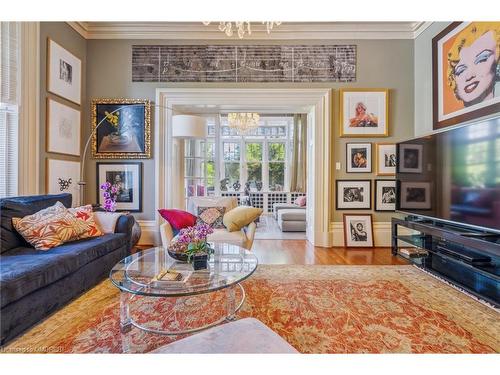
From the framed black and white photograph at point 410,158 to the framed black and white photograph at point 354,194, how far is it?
0.85 meters

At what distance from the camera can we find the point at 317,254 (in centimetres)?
370

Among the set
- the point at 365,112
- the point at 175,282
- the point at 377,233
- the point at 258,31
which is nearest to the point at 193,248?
the point at 175,282

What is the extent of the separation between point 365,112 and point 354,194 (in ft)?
4.42

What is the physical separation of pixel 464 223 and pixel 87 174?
16.8 ft

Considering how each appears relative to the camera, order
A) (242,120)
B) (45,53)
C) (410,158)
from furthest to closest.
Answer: (242,120)
(45,53)
(410,158)

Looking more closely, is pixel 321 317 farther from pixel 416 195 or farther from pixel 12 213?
pixel 12 213

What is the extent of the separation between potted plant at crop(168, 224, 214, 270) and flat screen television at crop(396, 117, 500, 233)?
2474mm

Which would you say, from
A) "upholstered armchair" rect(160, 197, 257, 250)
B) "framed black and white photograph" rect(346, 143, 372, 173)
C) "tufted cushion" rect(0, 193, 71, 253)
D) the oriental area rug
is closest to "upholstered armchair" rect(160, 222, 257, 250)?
"upholstered armchair" rect(160, 197, 257, 250)

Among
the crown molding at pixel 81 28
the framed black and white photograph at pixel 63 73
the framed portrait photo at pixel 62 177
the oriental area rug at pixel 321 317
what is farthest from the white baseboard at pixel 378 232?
the crown molding at pixel 81 28

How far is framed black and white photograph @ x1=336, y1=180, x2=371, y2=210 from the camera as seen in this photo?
4086mm

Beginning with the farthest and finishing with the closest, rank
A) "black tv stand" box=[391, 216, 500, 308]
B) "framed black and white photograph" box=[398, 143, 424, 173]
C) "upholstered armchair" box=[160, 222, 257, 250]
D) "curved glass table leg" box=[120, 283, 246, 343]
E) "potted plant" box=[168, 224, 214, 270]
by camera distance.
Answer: "framed black and white photograph" box=[398, 143, 424, 173], "upholstered armchair" box=[160, 222, 257, 250], "black tv stand" box=[391, 216, 500, 308], "potted plant" box=[168, 224, 214, 270], "curved glass table leg" box=[120, 283, 246, 343]

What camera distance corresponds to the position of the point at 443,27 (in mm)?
3418

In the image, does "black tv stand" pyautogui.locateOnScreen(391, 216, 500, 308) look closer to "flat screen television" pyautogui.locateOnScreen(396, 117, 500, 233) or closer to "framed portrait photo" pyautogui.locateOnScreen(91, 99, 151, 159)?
"flat screen television" pyautogui.locateOnScreen(396, 117, 500, 233)

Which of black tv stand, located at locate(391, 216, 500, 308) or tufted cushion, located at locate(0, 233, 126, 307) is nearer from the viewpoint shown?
tufted cushion, located at locate(0, 233, 126, 307)
